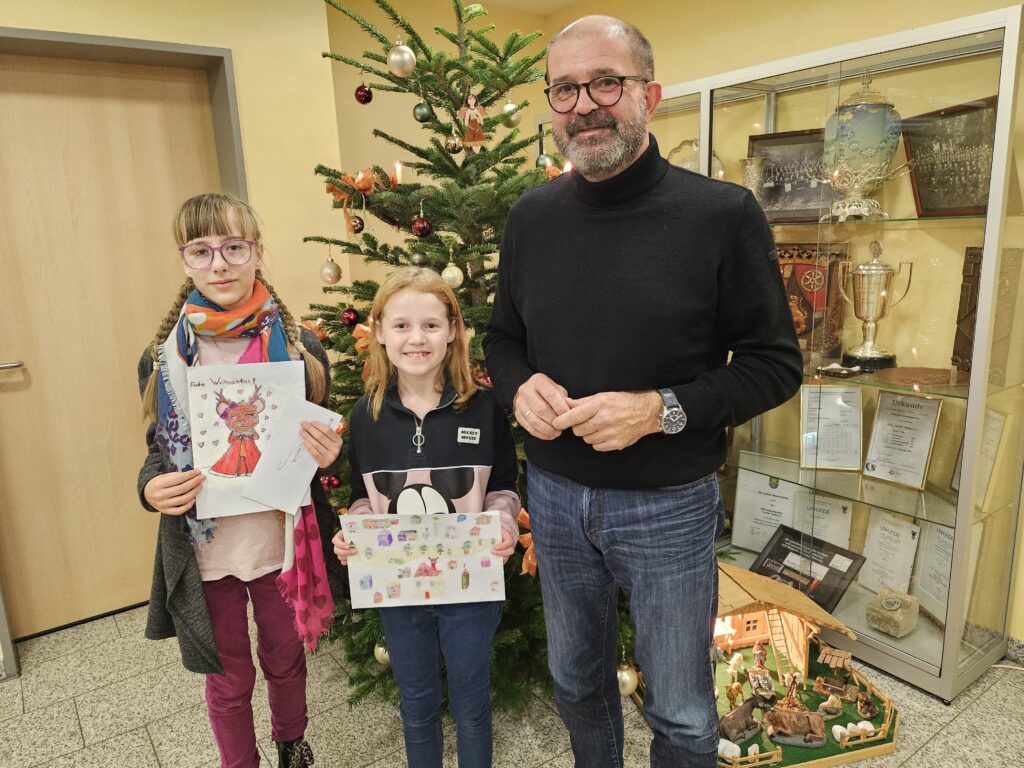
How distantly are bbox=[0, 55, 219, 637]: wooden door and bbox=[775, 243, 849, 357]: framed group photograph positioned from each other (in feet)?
7.52

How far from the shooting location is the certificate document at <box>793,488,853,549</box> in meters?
2.52

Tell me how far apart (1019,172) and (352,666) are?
2.60 m

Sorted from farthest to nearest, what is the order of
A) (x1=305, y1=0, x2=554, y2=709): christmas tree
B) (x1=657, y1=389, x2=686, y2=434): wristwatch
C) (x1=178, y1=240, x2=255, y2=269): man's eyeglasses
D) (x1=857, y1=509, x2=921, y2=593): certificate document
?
(x1=857, y1=509, x2=921, y2=593): certificate document → (x1=305, y1=0, x2=554, y2=709): christmas tree → (x1=178, y1=240, x2=255, y2=269): man's eyeglasses → (x1=657, y1=389, x2=686, y2=434): wristwatch

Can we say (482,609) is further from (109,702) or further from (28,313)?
(28,313)

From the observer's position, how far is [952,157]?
6.68 ft

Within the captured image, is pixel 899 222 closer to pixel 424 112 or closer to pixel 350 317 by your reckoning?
pixel 424 112

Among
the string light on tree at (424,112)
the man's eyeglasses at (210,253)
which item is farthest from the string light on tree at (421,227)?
the man's eyeglasses at (210,253)

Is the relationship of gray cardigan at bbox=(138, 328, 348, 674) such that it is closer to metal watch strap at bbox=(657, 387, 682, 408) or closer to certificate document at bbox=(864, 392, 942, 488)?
metal watch strap at bbox=(657, 387, 682, 408)

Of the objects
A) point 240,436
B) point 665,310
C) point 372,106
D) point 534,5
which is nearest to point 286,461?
point 240,436

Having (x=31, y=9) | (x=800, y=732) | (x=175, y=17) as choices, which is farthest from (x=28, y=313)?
(x=800, y=732)

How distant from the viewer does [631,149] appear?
1224 millimetres

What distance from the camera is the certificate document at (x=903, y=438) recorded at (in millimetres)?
2248

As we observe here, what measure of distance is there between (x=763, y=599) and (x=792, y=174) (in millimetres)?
1490

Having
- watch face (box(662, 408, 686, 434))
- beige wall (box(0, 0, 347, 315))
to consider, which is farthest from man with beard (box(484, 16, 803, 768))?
beige wall (box(0, 0, 347, 315))
